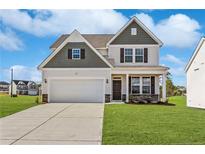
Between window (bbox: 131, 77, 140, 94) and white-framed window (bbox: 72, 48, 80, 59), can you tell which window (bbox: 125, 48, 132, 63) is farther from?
white-framed window (bbox: 72, 48, 80, 59)

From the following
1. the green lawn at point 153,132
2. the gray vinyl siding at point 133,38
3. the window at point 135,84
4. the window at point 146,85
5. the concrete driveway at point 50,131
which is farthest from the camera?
the gray vinyl siding at point 133,38

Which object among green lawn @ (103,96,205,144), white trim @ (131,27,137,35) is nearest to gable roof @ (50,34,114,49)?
white trim @ (131,27,137,35)

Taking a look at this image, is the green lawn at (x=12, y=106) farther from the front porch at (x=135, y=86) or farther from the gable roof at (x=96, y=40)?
the gable roof at (x=96, y=40)

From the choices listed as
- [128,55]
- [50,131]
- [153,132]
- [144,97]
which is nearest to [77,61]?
[128,55]

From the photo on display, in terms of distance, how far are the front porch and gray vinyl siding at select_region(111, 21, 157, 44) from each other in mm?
2687

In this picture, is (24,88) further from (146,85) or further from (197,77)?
(197,77)

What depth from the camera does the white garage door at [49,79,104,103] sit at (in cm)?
2550

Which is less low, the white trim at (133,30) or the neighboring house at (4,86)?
the white trim at (133,30)

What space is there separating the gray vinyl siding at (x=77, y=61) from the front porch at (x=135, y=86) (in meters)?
1.69

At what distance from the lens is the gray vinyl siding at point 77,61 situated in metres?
25.8

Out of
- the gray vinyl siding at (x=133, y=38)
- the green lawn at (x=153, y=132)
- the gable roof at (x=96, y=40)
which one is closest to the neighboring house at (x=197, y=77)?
the gray vinyl siding at (x=133, y=38)
